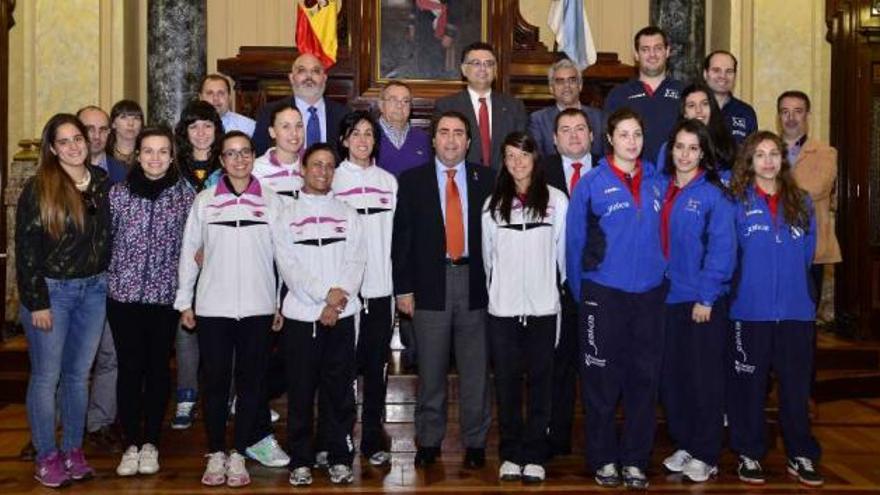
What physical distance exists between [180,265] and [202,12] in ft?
17.1

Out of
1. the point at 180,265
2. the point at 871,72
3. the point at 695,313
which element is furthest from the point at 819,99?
the point at 180,265

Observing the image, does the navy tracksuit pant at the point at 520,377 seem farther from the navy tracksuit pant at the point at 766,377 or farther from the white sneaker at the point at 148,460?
the white sneaker at the point at 148,460

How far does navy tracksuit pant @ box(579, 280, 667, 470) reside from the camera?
4703 mm

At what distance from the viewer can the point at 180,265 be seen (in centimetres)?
477

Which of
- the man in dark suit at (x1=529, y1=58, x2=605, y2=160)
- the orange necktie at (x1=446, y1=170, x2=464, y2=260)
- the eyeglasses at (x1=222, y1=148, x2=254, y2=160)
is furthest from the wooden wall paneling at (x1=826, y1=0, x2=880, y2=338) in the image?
the eyeglasses at (x1=222, y1=148, x2=254, y2=160)

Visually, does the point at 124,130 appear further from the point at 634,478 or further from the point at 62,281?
the point at 634,478

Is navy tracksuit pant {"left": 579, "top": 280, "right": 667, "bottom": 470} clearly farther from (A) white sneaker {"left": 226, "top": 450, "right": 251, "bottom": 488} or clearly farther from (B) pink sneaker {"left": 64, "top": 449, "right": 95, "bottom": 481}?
(B) pink sneaker {"left": 64, "top": 449, "right": 95, "bottom": 481}

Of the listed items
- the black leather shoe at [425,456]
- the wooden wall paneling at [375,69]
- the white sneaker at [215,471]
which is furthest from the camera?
the wooden wall paneling at [375,69]

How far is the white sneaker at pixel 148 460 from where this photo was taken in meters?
4.90

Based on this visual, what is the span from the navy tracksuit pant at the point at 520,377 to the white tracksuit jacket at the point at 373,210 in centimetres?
53

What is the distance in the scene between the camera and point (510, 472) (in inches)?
191

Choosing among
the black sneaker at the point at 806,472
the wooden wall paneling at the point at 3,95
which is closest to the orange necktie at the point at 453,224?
the black sneaker at the point at 806,472

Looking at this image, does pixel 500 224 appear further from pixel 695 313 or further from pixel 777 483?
pixel 777 483

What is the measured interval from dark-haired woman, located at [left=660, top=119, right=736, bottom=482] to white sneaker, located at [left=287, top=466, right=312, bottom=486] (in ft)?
5.36
